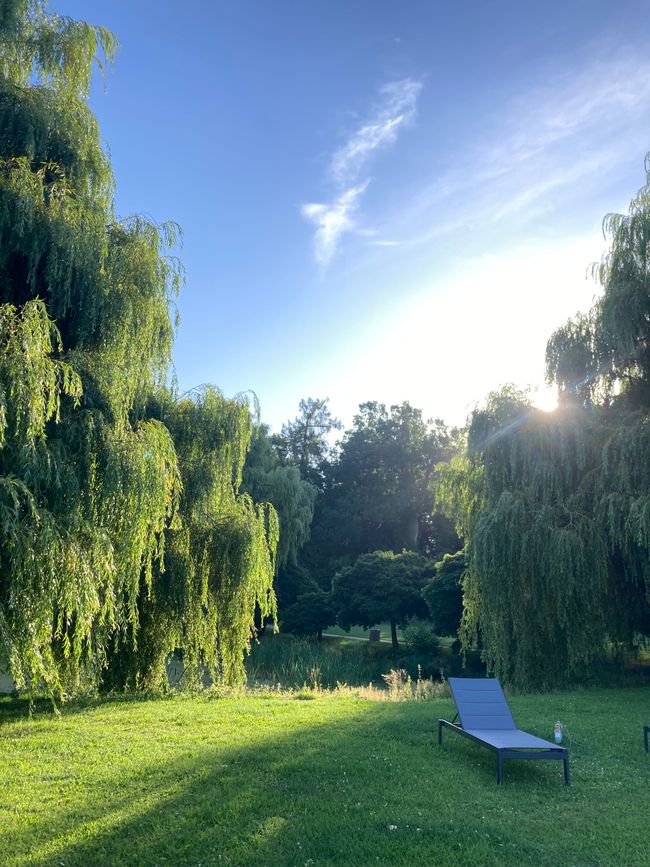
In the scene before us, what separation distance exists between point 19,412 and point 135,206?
4819mm

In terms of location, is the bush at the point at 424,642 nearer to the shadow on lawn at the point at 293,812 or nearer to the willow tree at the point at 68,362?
the willow tree at the point at 68,362

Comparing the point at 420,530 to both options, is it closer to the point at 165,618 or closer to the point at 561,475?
the point at 561,475

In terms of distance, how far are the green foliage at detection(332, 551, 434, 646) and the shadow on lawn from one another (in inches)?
851

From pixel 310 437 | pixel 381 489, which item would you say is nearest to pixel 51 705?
pixel 381 489

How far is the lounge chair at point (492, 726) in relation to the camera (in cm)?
580

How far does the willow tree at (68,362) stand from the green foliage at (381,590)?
2030 cm

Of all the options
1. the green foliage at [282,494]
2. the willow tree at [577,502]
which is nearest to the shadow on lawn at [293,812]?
the willow tree at [577,502]

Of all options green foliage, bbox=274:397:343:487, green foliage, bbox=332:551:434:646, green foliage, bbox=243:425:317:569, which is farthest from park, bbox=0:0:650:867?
green foliage, bbox=274:397:343:487

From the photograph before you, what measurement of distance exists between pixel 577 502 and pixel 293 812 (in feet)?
37.2

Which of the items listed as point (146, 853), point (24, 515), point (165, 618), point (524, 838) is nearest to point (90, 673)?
point (165, 618)

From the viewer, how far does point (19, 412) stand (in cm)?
599

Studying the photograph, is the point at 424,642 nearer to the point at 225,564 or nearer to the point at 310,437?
the point at 225,564

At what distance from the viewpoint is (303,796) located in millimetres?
5246

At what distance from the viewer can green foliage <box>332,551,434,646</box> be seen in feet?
92.4
